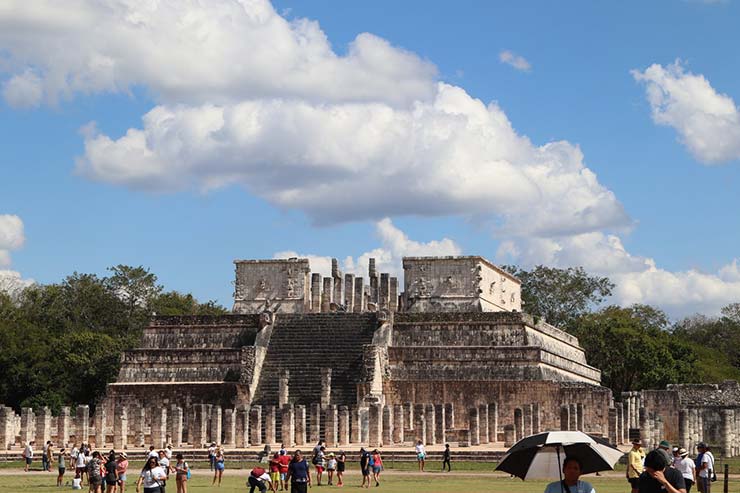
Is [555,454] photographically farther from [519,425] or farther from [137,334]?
[137,334]

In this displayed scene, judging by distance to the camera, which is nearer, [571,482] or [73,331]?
[571,482]

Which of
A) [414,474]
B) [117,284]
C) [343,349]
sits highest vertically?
[117,284]

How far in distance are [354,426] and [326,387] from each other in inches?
114

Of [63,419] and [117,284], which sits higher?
[117,284]

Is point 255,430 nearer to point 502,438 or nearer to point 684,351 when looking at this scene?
point 502,438

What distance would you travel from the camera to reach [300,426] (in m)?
50.7

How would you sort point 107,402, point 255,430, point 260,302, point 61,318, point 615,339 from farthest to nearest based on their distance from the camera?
point 61,318, point 615,339, point 260,302, point 107,402, point 255,430

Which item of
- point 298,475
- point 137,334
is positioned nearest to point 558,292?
point 137,334

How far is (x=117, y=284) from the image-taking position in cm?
9069

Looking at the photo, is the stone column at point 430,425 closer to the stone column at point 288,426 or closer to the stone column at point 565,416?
the stone column at point 565,416

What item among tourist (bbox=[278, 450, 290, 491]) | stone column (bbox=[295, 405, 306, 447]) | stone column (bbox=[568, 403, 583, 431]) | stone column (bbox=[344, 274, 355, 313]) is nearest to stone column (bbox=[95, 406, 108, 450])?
stone column (bbox=[295, 405, 306, 447])

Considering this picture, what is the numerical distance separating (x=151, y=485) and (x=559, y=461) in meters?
10.5

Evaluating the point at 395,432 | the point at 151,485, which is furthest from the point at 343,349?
the point at 151,485

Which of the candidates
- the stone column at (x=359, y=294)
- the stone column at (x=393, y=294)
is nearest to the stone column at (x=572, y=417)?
the stone column at (x=393, y=294)
